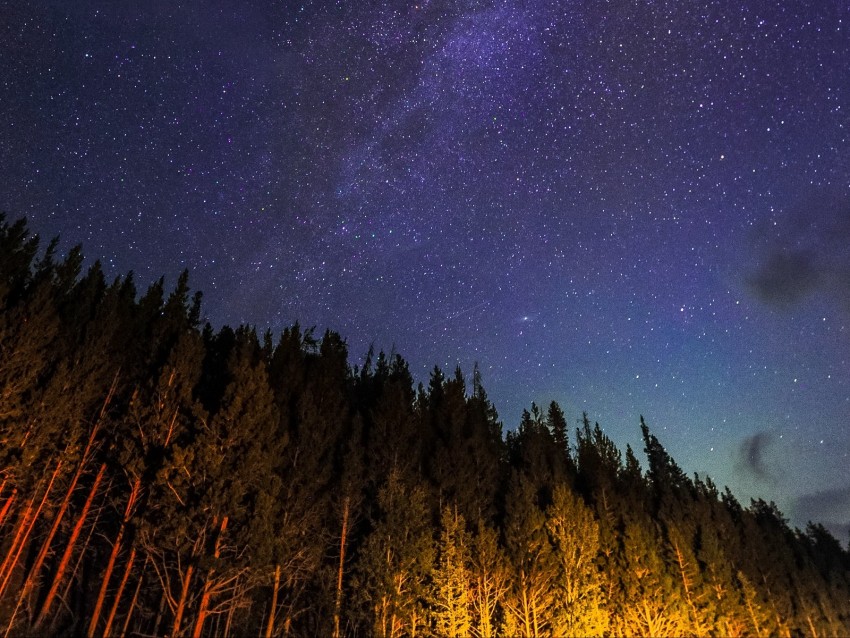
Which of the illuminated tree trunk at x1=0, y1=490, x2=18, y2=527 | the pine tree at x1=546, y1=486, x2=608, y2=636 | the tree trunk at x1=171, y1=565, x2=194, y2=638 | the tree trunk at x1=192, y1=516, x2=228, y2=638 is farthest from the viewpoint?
the pine tree at x1=546, y1=486, x2=608, y2=636

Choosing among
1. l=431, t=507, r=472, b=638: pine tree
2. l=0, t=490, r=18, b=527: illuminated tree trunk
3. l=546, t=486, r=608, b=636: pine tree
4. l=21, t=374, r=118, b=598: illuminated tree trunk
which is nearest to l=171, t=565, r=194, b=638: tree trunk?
l=21, t=374, r=118, b=598: illuminated tree trunk

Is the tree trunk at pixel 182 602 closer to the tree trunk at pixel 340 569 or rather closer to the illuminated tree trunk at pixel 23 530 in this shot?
the tree trunk at pixel 340 569

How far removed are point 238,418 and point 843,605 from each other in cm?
8653

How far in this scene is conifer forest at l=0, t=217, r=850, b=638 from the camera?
20.5 m

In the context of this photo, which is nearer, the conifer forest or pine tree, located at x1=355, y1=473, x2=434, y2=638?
the conifer forest

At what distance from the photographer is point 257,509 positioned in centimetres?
2011

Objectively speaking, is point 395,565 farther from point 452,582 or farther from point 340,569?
point 452,582

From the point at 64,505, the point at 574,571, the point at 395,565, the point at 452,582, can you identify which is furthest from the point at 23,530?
the point at 574,571

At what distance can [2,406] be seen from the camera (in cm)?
1989

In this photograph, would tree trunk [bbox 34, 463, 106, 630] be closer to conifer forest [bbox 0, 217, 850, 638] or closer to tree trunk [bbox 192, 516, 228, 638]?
conifer forest [bbox 0, 217, 850, 638]

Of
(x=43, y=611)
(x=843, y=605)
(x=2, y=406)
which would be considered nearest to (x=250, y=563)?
(x=43, y=611)

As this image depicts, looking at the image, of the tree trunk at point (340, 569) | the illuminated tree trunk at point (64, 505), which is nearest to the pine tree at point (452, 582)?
the tree trunk at point (340, 569)

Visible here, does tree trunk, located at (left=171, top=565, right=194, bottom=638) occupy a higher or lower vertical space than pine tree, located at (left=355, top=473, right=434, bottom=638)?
lower

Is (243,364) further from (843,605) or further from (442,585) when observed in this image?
(843,605)
